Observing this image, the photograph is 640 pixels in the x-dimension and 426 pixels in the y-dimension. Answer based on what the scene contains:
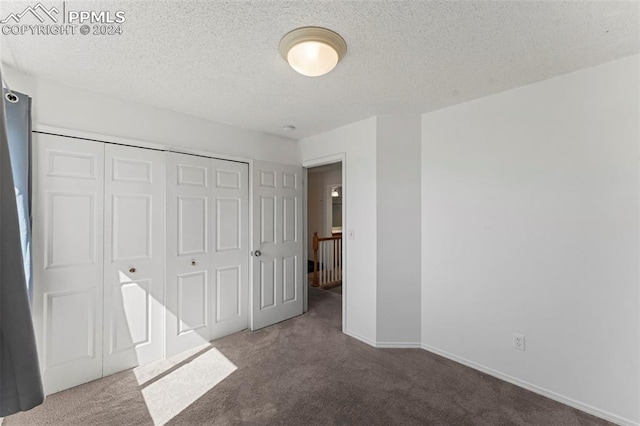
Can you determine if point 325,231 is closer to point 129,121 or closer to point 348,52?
point 129,121

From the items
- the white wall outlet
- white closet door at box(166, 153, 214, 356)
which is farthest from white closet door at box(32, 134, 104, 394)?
the white wall outlet

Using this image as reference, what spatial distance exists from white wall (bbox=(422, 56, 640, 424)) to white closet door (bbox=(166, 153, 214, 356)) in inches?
91.6

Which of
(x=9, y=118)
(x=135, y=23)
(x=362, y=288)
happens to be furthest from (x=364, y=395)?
(x=9, y=118)

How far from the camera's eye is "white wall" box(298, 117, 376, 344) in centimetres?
289

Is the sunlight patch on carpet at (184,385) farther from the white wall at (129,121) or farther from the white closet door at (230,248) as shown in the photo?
the white wall at (129,121)

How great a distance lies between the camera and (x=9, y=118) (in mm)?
1813

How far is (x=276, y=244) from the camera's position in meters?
3.45

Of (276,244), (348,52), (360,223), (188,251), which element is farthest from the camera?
(276,244)

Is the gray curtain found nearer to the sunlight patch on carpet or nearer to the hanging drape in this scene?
the sunlight patch on carpet

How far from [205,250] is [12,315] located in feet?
7.44

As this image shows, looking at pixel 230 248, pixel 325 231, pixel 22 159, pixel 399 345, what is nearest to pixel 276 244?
pixel 230 248

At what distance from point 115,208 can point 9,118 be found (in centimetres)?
86

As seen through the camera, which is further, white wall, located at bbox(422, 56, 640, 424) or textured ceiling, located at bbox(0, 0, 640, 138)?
white wall, located at bbox(422, 56, 640, 424)

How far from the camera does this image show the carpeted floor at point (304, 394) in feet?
5.99
